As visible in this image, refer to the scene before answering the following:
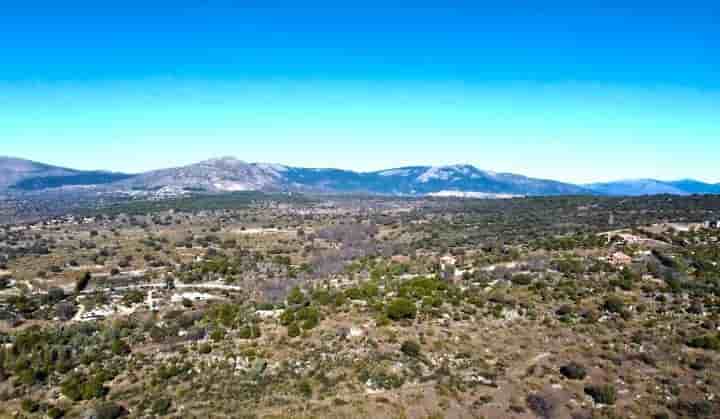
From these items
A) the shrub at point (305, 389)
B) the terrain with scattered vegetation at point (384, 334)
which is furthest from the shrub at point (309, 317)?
the shrub at point (305, 389)

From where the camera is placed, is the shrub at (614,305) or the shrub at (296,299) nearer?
the shrub at (614,305)

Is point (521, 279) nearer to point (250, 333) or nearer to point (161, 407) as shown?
point (250, 333)

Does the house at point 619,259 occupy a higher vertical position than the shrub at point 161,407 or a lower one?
higher

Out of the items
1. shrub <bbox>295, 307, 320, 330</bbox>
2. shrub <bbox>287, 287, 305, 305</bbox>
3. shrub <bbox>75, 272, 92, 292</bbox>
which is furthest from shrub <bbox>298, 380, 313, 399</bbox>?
shrub <bbox>75, 272, 92, 292</bbox>

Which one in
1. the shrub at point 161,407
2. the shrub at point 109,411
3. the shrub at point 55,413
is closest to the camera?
the shrub at point 109,411

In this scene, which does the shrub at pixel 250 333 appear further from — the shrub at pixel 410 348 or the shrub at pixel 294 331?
the shrub at pixel 410 348

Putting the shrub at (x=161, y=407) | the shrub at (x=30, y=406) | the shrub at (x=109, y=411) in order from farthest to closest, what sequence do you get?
the shrub at (x=30, y=406) → the shrub at (x=161, y=407) → the shrub at (x=109, y=411)
